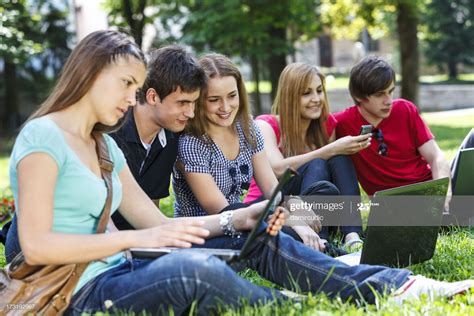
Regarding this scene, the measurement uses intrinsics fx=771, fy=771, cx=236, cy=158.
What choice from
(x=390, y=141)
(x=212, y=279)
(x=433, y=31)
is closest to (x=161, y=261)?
(x=212, y=279)

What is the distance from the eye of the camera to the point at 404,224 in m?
3.53

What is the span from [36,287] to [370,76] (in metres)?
2.97

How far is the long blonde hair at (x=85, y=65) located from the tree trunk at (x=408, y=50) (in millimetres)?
14272

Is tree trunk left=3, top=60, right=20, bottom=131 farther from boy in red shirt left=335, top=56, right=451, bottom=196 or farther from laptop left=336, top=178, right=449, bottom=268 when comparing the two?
laptop left=336, top=178, right=449, bottom=268

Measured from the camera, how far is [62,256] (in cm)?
257

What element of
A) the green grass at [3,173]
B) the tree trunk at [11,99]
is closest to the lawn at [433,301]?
the green grass at [3,173]

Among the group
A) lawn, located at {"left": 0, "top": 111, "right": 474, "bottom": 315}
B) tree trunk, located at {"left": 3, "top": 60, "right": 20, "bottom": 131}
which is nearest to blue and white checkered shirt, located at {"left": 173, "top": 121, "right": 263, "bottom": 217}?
lawn, located at {"left": 0, "top": 111, "right": 474, "bottom": 315}

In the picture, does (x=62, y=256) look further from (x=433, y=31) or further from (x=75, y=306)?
(x=433, y=31)

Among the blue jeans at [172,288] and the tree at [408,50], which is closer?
the blue jeans at [172,288]

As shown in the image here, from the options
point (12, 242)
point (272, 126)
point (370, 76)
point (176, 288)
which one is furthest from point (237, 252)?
point (370, 76)

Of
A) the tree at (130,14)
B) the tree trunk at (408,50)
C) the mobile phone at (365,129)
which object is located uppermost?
the tree at (130,14)

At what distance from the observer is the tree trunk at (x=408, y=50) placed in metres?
16.5

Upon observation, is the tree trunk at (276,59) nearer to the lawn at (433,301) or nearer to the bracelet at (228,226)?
the lawn at (433,301)

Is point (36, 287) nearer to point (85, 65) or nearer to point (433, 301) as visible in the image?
point (85, 65)
